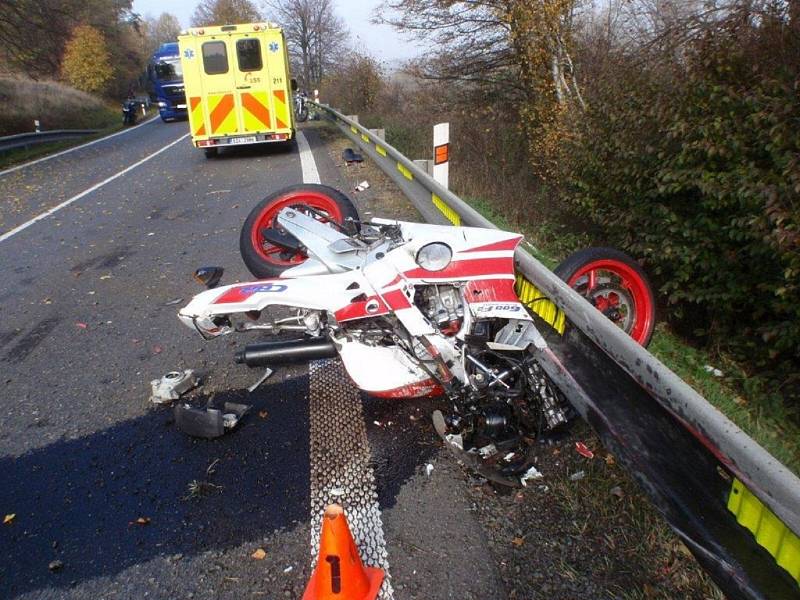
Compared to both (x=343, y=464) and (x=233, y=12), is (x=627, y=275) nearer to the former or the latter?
(x=343, y=464)

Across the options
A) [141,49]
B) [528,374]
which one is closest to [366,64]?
[528,374]

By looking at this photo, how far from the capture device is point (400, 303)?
2.85 meters

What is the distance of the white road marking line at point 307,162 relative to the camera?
974cm

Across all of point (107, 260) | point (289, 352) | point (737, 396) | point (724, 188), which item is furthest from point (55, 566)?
point (724, 188)

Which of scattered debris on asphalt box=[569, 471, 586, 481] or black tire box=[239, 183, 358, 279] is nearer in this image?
scattered debris on asphalt box=[569, 471, 586, 481]

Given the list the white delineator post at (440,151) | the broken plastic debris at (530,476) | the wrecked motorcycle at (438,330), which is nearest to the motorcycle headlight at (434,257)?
the wrecked motorcycle at (438,330)

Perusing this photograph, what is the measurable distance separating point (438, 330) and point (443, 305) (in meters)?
0.20

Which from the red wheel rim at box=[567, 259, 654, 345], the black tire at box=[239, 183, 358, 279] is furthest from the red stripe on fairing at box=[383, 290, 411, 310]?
the black tire at box=[239, 183, 358, 279]

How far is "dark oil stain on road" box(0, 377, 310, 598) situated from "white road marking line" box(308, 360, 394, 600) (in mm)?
72

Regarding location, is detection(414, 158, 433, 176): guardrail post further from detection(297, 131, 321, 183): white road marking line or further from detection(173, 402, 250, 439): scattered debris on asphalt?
detection(173, 402, 250, 439): scattered debris on asphalt

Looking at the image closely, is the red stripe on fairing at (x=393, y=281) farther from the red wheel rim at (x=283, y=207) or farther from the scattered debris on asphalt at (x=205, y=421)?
the red wheel rim at (x=283, y=207)

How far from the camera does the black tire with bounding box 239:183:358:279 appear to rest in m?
4.36

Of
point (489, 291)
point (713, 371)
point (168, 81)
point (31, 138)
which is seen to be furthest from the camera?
point (168, 81)

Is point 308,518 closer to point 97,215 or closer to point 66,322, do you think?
point 66,322
